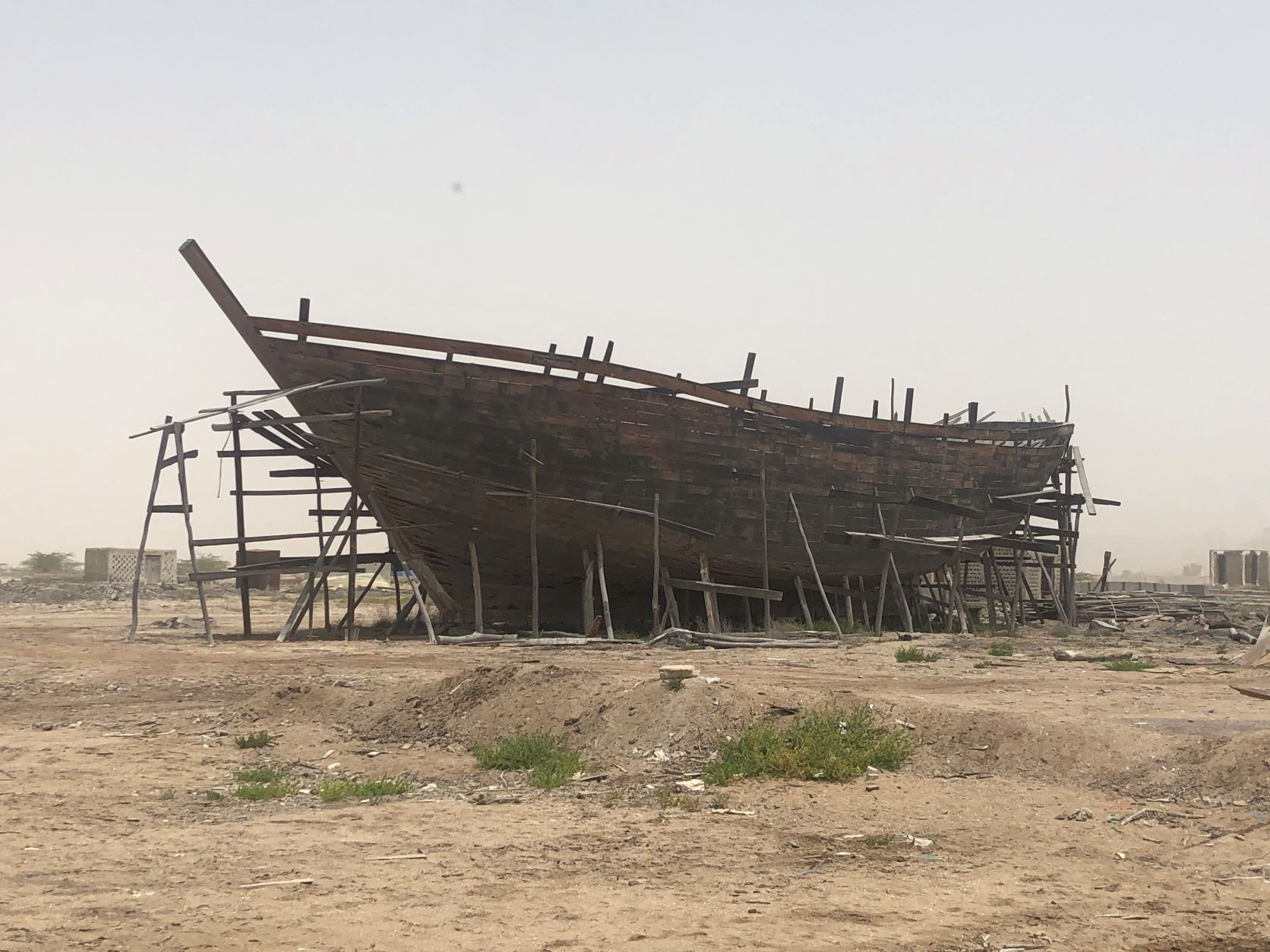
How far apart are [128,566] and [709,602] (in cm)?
2539

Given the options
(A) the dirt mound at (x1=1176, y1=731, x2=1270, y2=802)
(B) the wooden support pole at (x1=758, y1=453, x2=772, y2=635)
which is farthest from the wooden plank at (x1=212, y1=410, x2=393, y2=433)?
(A) the dirt mound at (x1=1176, y1=731, x2=1270, y2=802)

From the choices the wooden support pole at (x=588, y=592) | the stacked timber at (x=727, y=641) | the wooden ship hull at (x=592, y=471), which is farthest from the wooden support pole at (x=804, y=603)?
the wooden support pole at (x=588, y=592)

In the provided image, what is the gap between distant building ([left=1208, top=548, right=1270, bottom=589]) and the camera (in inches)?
1721

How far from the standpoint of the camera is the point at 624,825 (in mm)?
6016

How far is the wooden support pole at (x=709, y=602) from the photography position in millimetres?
17516

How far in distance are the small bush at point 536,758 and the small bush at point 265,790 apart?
1.41 metres

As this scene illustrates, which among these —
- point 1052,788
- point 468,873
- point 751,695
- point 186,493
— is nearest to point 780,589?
point 186,493

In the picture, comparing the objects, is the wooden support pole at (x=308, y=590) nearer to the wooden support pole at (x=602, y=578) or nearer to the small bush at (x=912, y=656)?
the wooden support pole at (x=602, y=578)

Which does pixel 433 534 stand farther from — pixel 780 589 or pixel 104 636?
pixel 780 589

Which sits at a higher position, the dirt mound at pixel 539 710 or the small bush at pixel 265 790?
the dirt mound at pixel 539 710

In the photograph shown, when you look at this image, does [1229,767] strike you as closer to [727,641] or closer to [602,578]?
[727,641]

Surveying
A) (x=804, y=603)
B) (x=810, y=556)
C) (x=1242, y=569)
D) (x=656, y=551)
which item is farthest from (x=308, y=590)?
Result: (x=1242, y=569)

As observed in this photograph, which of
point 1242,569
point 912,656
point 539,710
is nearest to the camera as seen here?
point 539,710

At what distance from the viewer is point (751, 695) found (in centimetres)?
833
